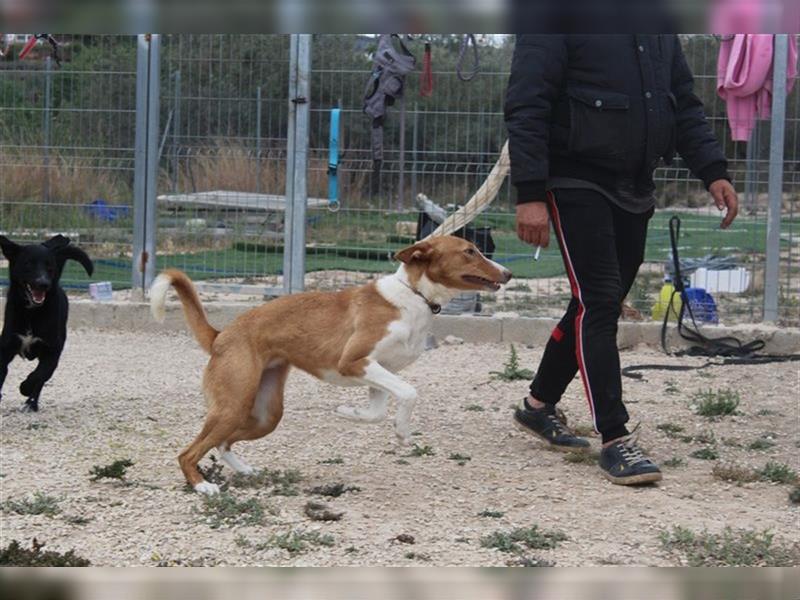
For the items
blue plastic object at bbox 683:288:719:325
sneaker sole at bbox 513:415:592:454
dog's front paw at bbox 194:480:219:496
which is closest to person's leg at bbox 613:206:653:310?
sneaker sole at bbox 513:415:592:454

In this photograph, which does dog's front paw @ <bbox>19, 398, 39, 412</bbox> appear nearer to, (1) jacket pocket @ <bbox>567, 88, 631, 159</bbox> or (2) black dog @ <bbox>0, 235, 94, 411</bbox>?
(2) black dog @ <bbox>0, 235, 94, 411</bbox>

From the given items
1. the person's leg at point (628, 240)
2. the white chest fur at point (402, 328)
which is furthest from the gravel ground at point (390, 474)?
the person's leg at point (628, 240)

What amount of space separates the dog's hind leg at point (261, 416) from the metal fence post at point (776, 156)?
515 centimetres

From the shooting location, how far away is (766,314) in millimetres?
9391

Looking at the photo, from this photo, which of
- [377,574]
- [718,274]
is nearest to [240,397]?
[377,574]

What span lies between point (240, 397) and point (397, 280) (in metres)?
0.92

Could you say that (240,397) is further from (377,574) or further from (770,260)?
(770,260)

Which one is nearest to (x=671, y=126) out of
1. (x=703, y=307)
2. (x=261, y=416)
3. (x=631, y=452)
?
(x=631, y=452)

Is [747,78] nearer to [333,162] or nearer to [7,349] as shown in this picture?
[333,162]

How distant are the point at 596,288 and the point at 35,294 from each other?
10.8 ft

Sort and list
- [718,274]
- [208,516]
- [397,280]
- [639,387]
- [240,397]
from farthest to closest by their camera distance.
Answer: [718,274], [639,387], [397,280], [240,397], [208,516]

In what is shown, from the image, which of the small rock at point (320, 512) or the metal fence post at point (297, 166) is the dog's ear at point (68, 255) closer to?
the metal fence post at point (297, 166)

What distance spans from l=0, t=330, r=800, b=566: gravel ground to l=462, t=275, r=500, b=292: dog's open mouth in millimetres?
844

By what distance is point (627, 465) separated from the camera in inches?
203
